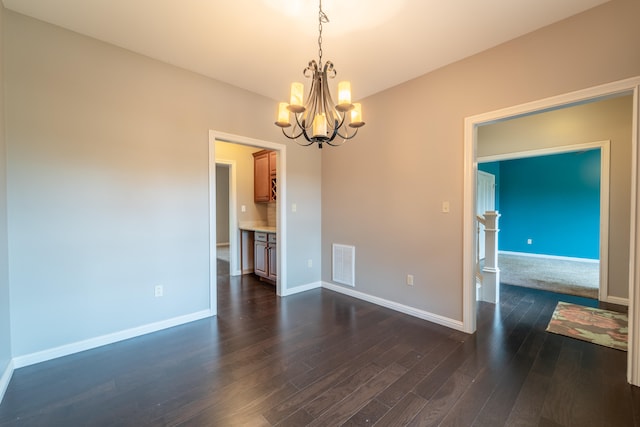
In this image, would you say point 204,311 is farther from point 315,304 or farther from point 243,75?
point 243,75

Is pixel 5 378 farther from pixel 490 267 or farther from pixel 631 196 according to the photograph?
pixel 490 267

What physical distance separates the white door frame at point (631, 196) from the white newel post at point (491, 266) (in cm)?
110

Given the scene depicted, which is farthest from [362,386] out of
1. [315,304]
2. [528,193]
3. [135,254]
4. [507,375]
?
[528,193]

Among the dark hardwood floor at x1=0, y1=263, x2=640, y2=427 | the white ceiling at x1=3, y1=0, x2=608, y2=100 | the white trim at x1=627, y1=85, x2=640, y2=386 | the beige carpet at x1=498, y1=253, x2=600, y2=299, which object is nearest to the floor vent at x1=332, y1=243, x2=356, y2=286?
the dark hardwood floor at x1=0, y1=263, x2=640, y2=427

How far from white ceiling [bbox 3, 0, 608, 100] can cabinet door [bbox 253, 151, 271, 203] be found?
84.9 inches

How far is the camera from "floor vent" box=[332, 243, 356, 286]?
3.83 m

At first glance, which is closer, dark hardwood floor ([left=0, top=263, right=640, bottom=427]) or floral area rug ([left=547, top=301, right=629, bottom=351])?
dark hardwood floor ([left=0, top=263, right=640, bottom=427])

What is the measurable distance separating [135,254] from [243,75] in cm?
223

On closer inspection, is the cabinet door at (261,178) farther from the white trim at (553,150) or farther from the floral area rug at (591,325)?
the floral area rug at (591,325)

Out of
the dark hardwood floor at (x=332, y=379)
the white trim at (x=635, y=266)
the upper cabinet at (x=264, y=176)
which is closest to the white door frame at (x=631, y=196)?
the white trim at (x=635, y=266)

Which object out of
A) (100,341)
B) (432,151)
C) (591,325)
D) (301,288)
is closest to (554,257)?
(591,325)

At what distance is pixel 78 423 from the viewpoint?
5.14 ft

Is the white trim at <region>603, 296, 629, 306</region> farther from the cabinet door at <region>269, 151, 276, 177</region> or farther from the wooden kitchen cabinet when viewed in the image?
the cabinet door at <region>269, 151, 276, 177</region>

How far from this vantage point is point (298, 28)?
2.25m
